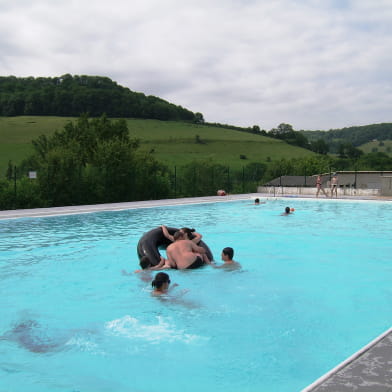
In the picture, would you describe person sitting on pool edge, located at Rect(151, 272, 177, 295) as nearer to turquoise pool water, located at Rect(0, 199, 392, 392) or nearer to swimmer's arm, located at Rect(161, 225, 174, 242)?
turquoise pool water, located at Rect(0, 199, 392, 392)

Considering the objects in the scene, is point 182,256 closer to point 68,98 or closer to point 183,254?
point 183,254

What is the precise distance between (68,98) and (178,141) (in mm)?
19681

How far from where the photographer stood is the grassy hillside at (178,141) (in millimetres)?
63000

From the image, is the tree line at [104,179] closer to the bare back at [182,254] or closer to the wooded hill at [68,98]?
the bare back at [182,254]

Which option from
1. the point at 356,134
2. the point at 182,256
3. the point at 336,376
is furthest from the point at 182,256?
the point at 356,134

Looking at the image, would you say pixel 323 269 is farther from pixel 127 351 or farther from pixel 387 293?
pixel 127 351

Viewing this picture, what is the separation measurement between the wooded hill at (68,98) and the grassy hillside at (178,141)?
6.97 feet

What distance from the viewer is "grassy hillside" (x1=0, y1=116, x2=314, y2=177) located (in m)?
63.0

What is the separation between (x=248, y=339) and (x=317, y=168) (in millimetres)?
42883

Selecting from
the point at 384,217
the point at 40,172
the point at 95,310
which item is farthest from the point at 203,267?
the point at 40,172

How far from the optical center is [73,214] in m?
15.0

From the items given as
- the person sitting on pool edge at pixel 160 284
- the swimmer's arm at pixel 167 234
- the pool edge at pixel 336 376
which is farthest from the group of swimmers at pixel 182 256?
the pool edge at pixel 336 376

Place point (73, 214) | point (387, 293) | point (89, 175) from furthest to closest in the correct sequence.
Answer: point (89, 175)
point (73, 214)
point (387, 293)

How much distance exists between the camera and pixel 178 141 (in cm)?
7131
